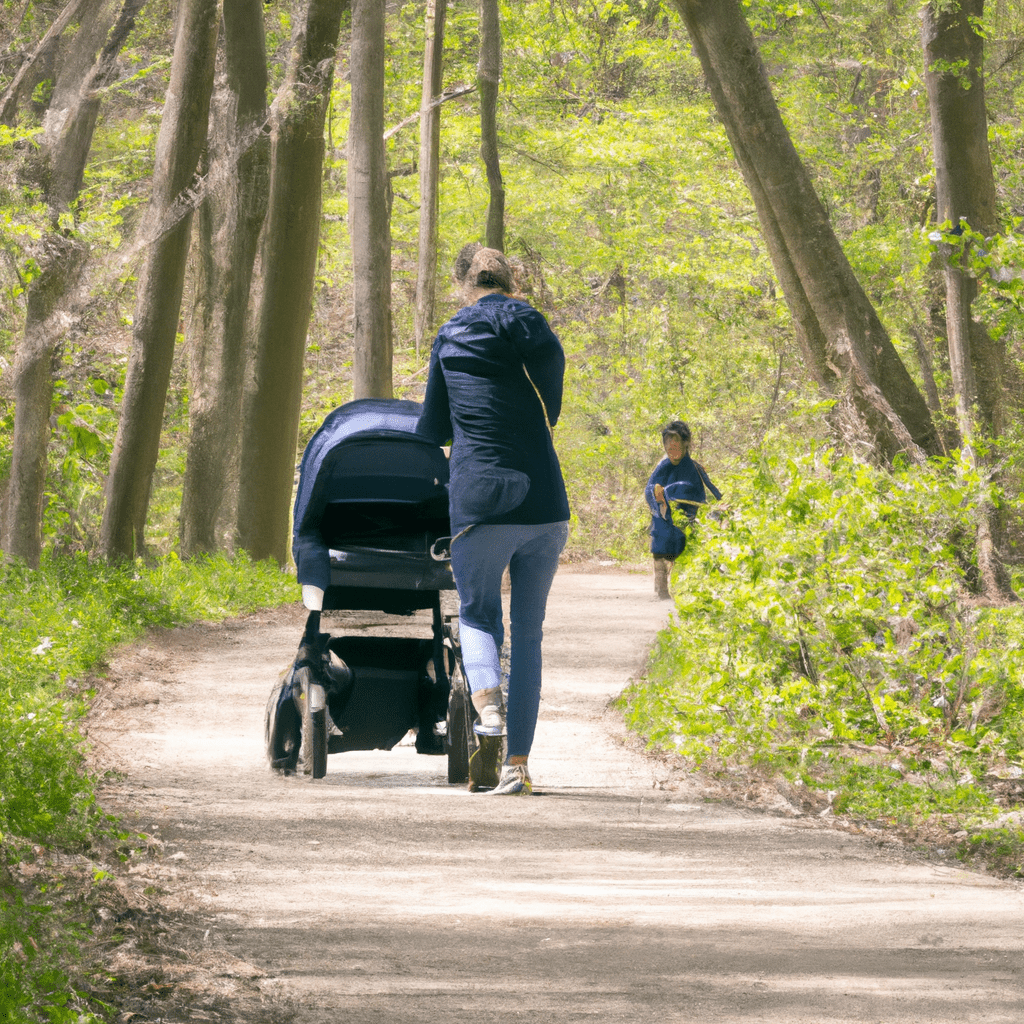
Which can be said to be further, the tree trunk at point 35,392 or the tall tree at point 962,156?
the tree trunk at point 35,392

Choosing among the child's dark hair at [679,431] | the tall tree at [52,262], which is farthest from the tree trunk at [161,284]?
the child's dark hair at [679,431]

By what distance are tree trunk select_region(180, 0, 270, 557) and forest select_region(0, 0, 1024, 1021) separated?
44mm

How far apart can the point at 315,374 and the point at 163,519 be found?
5.48 meters

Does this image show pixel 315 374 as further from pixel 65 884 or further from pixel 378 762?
pixel 65 884

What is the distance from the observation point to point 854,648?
21.9 feet

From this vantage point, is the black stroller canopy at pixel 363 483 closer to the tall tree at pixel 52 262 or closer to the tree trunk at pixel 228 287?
the tall tree at pixel 52 262

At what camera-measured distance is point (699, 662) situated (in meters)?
7.36

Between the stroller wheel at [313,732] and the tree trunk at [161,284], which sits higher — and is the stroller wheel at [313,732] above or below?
below

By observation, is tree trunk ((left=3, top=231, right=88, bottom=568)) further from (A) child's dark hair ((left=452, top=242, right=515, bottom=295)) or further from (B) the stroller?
(A) child's dark hair ((left=452, top=242, right=515, bottom=295))

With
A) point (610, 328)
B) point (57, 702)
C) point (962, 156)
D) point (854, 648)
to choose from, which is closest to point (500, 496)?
point (854, 648)

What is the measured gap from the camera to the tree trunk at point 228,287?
16.8 m

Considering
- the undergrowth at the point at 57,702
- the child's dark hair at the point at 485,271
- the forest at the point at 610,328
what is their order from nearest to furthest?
the undergrowth at the point at 57,702
the child's dark hair at the point at 485,271
the forest at the point at 610,328

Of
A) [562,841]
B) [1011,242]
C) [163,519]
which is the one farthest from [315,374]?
[562,841]

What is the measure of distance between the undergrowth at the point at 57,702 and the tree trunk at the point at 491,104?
24.4ft
